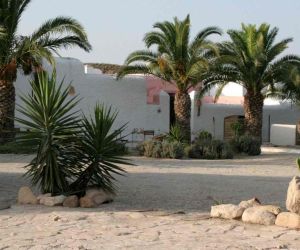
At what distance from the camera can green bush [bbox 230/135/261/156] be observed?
23281mm

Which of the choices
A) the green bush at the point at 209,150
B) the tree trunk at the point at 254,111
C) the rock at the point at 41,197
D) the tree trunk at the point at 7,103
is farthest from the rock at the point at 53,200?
the tree trunk at the point at 254,111

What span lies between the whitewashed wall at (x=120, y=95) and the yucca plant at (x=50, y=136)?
16.6m

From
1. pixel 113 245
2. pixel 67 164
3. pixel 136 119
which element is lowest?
pixel 113 245

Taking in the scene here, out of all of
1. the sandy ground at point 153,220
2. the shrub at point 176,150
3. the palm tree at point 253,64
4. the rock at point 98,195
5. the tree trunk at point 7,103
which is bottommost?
the sandy ground at point 153,220

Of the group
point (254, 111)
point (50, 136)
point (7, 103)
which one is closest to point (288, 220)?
point (50, 136)

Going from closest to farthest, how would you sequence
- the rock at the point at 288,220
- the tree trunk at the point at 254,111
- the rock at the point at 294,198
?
the rock at the point at 288,220
the rock at the point at 294,198
the tree trunk at the point at 254,111

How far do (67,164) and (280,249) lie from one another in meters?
4.83

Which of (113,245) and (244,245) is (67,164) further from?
(244,245)

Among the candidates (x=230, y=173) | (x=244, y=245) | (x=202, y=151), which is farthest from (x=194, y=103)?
(x=244, y=245)

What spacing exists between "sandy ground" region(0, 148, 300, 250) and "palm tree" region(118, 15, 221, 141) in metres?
10.3

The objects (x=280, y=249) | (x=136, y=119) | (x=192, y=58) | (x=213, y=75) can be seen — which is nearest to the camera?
(x=280, y=249)

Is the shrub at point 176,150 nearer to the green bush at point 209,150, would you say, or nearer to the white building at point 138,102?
the green bush at point 209,150

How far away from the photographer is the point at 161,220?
25.3ft

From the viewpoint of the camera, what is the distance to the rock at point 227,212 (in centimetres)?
771
